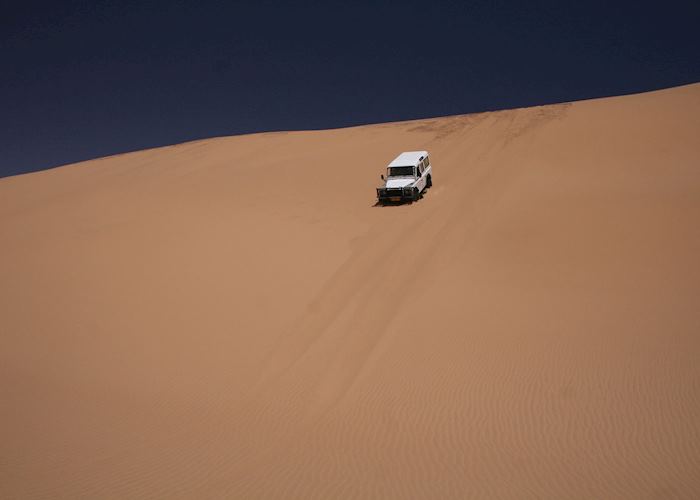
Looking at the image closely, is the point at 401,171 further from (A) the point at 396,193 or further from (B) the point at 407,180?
(A) the point at 396,193

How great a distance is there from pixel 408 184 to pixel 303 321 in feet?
29.6

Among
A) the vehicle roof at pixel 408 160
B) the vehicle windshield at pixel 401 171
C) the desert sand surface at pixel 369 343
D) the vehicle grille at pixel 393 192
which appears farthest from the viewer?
the vehicle roof at pixel 408 160

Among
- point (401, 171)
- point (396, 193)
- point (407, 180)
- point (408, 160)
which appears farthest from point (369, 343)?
point (408, 160)

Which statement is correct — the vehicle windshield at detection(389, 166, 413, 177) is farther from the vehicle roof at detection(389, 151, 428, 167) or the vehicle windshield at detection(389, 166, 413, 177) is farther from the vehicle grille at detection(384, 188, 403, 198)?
the vehicle grille at detection(384, 188, 403, 198)

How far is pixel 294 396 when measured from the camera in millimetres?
7098

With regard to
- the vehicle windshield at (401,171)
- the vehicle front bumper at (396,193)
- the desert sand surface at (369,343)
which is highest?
the vehicle windshield at (401,171)

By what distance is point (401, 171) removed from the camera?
17.5m

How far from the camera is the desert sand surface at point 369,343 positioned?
17.8 feet

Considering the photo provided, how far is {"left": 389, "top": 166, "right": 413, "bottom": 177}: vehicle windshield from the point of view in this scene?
56.8 ft

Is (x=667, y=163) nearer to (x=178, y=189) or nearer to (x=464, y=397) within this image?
(x=464, y=397)

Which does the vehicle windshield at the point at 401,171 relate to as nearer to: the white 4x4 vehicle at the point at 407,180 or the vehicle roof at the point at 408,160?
the white 4x4 vehicle at the point at 407,180

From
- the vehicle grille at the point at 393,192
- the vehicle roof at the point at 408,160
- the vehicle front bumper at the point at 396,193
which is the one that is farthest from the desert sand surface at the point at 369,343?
the vehicle roof at the point at 408,160

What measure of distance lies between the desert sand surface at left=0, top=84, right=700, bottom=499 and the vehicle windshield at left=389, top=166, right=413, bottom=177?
138 centimetres

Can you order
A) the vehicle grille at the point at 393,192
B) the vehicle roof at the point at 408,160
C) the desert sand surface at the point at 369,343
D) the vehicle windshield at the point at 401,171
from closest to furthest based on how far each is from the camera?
the desert sand surface at the point at 369,343 < the vehicle grille at the point at 393,192 < the vehicle windshield at the point at 401,171 < the vehicle roof at the point at 408,160
